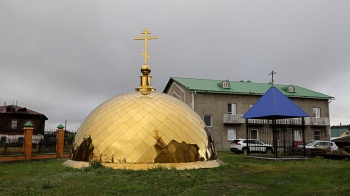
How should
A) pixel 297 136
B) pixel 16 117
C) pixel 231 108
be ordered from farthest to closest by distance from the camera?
1. pixel 16 117
2. pixel 297 136
3. pixel 231 108

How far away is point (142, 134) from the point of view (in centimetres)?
902

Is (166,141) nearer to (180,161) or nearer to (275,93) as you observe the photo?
(180,161)

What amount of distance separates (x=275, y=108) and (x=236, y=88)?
14.9 metres

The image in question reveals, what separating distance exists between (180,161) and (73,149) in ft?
12.5

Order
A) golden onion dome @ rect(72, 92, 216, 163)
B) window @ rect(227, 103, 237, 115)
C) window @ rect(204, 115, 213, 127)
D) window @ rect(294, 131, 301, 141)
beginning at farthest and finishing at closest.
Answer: window @ rect(294, 131, 301, 141) < window @ rect(227, 103, 237, 115) < window @ rect(204, 115, 213, 127) < golden onion dome @ rect(72, 92, 216, 163)

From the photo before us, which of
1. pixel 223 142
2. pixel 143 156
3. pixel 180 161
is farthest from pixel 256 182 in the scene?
pixel 223 142

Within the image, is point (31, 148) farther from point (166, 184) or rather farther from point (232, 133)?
point (232, 133)

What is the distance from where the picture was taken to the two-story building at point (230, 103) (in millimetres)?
28812

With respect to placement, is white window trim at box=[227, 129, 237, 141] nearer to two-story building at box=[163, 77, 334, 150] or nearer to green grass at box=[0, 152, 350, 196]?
two-story building at box=[163, 77, 334, 150]

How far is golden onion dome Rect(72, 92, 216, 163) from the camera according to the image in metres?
8.84

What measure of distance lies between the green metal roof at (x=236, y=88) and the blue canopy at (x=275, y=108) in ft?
36.3

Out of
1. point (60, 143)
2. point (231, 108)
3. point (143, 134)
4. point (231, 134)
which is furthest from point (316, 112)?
point (143, 134)

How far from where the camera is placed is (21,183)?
7.70 m

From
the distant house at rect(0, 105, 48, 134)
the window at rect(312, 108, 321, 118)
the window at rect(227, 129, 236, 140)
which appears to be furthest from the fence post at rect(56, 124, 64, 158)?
the window at rect(312, 108, 321, 118)
